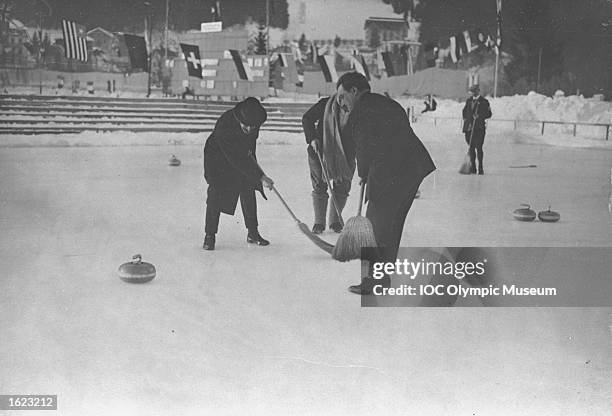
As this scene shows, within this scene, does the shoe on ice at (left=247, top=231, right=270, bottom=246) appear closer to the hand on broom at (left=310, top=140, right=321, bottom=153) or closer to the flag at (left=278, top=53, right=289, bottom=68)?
the hand on broom at (left=310, top=140, right=321, bottom=153)

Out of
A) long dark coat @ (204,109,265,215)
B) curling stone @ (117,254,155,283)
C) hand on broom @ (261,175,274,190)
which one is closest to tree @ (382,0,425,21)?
long dark coat @ (204,109,265,215)

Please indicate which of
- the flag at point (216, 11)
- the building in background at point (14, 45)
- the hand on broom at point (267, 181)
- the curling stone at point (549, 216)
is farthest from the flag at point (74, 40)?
the curling stone at point (549, 216)

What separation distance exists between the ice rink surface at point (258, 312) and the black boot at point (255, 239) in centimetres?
4

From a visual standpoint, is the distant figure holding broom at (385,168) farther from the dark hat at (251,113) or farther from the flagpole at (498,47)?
the flagpole at (498,47)

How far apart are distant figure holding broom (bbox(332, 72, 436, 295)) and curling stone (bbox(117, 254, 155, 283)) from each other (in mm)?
Result: 809

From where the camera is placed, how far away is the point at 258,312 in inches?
111

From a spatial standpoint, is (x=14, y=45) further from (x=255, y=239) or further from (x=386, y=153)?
(x=386, y=153)

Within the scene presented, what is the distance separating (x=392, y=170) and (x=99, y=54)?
1507 millimetres

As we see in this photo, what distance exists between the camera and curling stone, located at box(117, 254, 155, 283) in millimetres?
2990

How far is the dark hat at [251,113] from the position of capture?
3.36 m

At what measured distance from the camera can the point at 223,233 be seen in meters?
3.41

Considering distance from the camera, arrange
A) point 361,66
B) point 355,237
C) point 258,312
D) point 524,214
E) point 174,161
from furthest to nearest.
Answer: point 174,161 → point 524,214 → point 361,66 → point 355,237 → point 258,312

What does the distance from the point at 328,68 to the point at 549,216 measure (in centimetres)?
133

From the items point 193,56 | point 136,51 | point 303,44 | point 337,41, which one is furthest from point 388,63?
point 136,51
